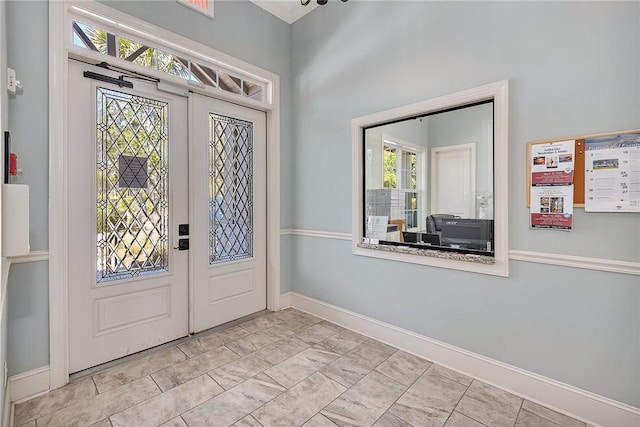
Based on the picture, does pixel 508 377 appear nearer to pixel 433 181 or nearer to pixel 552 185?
pixel 552 185

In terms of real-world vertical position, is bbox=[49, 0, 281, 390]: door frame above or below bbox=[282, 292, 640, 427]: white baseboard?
above

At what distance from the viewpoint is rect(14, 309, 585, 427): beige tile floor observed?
1862 mm

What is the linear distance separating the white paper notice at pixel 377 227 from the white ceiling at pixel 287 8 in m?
2.47

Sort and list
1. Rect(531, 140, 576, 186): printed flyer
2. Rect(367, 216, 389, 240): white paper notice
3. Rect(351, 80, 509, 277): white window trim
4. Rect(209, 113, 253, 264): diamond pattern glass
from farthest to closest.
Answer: Rect(209, 113, 253, 264): diamond pattern glass → Rect(367, 216, 389, 240): white paper notice → Rect(351, 80, 509, 277): white window trim → Rect(531, 140, 576, 186): printed flyer

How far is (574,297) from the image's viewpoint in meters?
1.90

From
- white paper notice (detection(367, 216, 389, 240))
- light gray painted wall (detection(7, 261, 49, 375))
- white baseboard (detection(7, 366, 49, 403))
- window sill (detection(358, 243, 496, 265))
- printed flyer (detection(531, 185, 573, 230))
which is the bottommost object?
white baseboard (detection(7, 366, 49, 403))

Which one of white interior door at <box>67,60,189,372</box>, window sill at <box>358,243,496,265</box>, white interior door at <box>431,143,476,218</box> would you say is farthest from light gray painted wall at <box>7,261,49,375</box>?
white interior door at <box>431,143,476,218</box>

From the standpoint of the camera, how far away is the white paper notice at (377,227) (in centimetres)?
292

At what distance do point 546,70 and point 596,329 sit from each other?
164 centimetres

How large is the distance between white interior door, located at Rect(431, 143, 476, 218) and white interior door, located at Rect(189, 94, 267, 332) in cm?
190

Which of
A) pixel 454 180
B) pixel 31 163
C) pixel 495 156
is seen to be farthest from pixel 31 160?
pixel 495 156

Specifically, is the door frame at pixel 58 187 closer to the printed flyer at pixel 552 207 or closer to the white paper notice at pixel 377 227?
the white paper notice at pixel 377 227

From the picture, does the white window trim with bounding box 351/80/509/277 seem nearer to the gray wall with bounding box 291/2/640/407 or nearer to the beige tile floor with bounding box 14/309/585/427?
the gray wall with bounding box 291/2/640/407

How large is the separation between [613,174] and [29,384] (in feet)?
12.8
